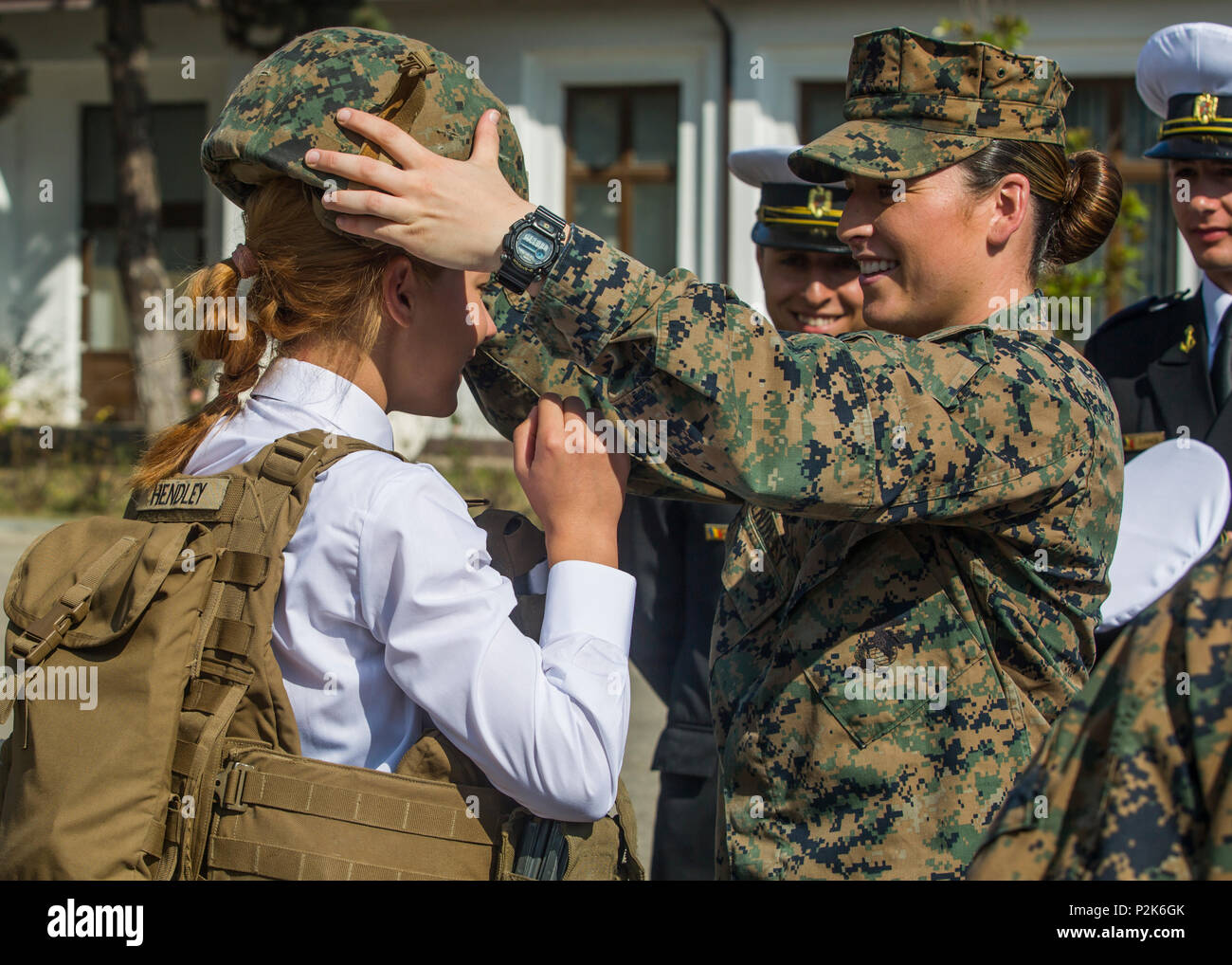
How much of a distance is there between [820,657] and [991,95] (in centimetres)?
82

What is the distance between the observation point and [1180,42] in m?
3.16

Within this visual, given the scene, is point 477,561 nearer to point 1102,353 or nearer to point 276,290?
point 276,290

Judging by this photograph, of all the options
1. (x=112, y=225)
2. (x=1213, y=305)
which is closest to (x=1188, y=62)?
(x=1213, y=305)

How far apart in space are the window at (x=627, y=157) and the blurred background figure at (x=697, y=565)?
32.2ft

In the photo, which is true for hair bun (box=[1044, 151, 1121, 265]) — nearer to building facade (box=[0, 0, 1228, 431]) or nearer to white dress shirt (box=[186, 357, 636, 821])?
white dress shirt (box=[186, 357, 636, 821])

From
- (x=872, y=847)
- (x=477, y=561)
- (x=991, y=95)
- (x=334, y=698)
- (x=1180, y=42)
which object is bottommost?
(x=872, y=847)

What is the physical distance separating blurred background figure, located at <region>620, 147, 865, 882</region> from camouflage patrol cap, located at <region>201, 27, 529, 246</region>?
4.87 ft

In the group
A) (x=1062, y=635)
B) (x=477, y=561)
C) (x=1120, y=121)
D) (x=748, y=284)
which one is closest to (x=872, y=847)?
(x=1062, y=635)

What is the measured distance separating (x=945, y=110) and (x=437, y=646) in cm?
102

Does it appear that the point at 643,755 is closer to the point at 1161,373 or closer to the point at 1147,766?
the point at 1161,373

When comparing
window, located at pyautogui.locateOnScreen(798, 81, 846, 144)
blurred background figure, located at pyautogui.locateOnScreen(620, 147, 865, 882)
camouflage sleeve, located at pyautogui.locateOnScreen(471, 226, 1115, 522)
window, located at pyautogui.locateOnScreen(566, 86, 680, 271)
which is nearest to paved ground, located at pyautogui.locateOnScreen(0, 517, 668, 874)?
blurred background figure, located at pyautogui.locateOnScreen(620, 147, 865, 882)

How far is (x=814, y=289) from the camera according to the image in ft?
10.2

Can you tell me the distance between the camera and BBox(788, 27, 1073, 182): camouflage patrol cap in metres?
1.70

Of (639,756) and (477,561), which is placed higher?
(477,561)
